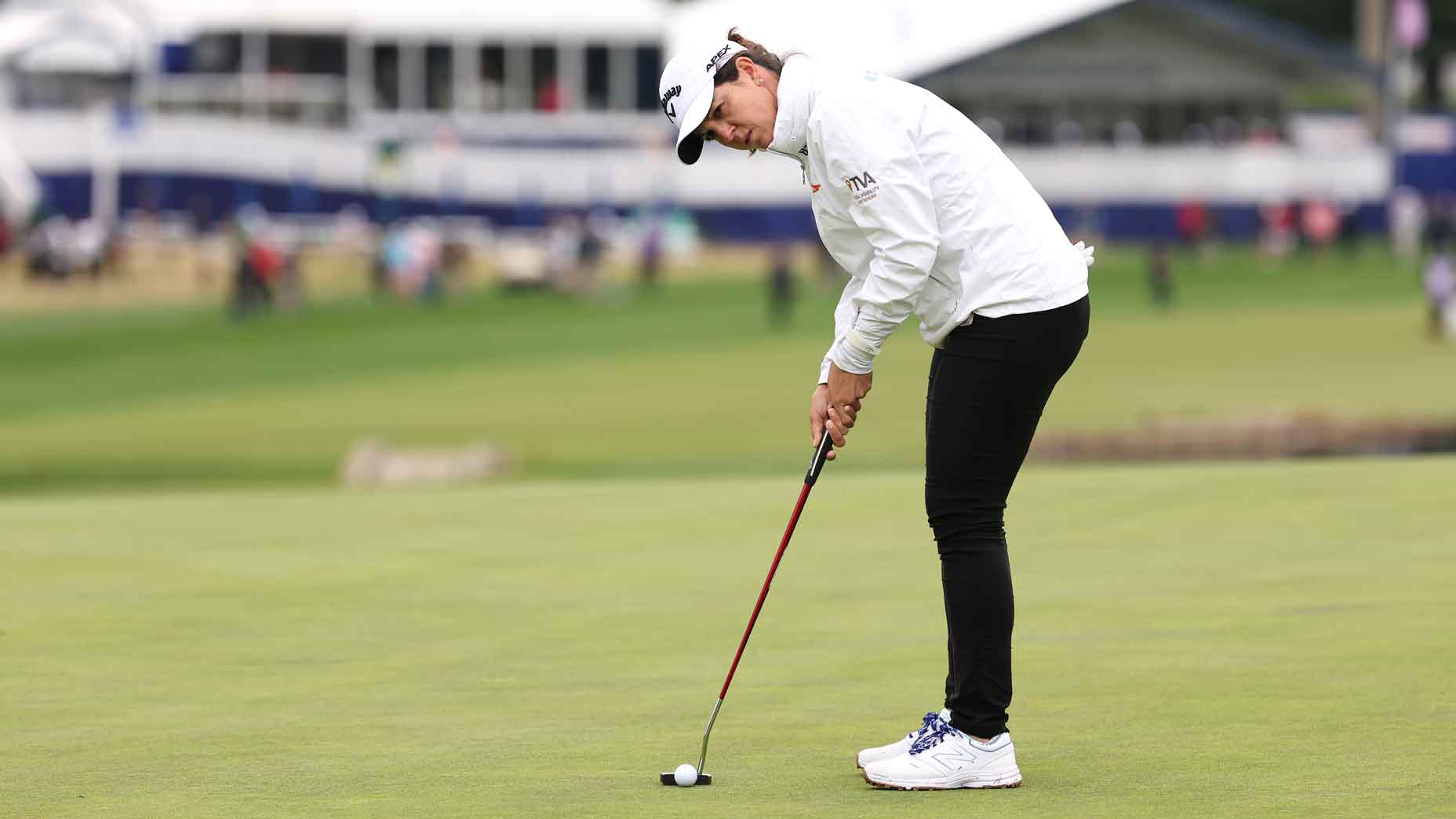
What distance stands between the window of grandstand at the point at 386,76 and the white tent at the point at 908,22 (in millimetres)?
8037

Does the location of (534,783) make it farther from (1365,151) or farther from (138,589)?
(1365,151)

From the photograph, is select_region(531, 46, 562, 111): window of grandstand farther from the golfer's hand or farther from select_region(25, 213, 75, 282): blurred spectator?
the golfer's hand

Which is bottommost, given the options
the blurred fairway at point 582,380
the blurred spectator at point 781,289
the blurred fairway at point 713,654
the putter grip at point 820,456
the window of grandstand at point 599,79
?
the blurred fairway at point 582,380

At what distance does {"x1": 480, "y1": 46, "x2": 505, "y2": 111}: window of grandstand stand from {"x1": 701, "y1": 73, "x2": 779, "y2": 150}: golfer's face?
58.5 meters

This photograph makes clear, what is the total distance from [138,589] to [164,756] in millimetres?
2967

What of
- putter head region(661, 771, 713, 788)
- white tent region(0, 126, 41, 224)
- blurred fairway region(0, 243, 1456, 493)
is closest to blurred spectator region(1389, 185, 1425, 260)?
blurred fairway region(0, 243, 1456, 493)

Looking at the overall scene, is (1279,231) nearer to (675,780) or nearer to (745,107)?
(745,107)

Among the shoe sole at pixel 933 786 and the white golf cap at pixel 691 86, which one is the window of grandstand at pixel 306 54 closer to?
the white golf cap at pixel 691 86

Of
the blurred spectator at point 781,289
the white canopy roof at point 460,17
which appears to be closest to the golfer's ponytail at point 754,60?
the blurred spectator at point 781,289

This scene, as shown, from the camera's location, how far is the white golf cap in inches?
193

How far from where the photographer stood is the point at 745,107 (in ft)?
16.2

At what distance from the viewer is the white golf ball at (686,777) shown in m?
4.85

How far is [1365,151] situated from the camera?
58.1 metres

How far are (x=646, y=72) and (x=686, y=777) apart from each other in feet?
193
